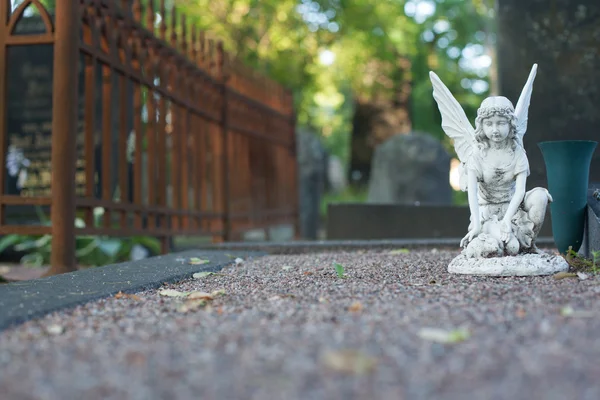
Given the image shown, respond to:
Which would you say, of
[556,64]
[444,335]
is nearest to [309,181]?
[556,64]

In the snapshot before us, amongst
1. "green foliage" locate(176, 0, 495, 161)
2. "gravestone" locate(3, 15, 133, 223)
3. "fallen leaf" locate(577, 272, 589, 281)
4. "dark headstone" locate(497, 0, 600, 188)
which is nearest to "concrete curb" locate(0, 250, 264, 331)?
"fallen leaf" locate(577, 272, 589, 281)

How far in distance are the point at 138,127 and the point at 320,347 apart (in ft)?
15.2

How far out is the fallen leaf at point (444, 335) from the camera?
1.99 m

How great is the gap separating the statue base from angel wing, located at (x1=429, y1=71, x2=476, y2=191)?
1.87 feet

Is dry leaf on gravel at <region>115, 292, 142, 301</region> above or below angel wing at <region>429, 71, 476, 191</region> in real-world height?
below

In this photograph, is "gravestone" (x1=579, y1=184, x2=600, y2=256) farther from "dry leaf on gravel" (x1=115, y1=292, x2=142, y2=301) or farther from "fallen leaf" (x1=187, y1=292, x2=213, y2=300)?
"dry leaf on gravel" (x1=115, y1=292, x2=142, y2=301)

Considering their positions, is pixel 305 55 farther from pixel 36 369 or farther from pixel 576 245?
pixel 36 369

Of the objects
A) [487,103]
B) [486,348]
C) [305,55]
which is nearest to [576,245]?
[487,103]

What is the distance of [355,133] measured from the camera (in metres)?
18.6

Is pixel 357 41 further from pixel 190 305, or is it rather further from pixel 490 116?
pixel 190 305

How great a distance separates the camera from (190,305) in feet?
9.07

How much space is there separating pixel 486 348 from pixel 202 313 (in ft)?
3.76

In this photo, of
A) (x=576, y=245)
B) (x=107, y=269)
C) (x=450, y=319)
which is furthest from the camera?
(x=576, y=245)

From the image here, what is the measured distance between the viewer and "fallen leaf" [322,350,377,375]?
1.74m
